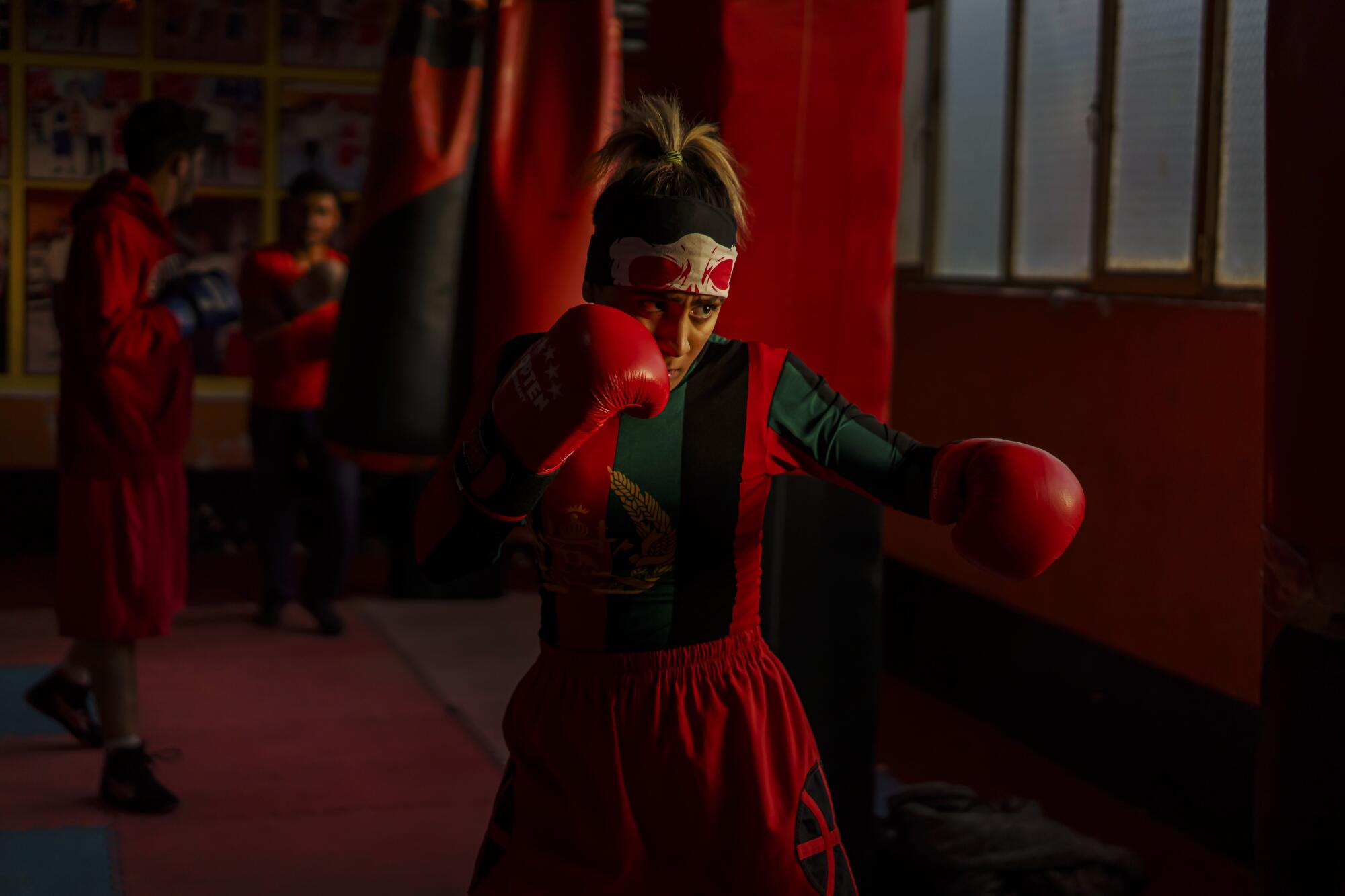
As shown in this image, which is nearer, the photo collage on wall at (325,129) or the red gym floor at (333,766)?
the red gym floor at (333,766)

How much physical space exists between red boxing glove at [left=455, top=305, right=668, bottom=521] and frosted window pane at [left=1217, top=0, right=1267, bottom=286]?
2277mm

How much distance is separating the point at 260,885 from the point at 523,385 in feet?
5.91

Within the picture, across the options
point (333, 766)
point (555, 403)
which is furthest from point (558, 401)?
point (333, 766)

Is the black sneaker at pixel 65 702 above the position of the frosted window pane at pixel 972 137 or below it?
Answer: below

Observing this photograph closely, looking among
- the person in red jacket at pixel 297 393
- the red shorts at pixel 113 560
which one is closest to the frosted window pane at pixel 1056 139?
the person in red jacket at pixel 297 393

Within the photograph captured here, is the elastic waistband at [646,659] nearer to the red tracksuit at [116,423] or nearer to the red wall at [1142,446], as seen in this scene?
the red tracksuit at [116,423]

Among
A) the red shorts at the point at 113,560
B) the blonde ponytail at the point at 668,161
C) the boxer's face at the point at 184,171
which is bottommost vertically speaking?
the red shorts at the point at 113,560

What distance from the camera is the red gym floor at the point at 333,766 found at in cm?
291

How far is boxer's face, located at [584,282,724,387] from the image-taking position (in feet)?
4.92

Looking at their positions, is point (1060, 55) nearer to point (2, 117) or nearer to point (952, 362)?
point (952, 362)

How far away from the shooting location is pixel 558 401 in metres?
1.33

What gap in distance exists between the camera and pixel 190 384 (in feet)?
10.5

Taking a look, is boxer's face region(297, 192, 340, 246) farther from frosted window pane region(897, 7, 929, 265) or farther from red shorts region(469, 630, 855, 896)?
red shorts region(469, 630, 855, 896)

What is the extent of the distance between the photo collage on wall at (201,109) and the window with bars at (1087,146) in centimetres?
266
